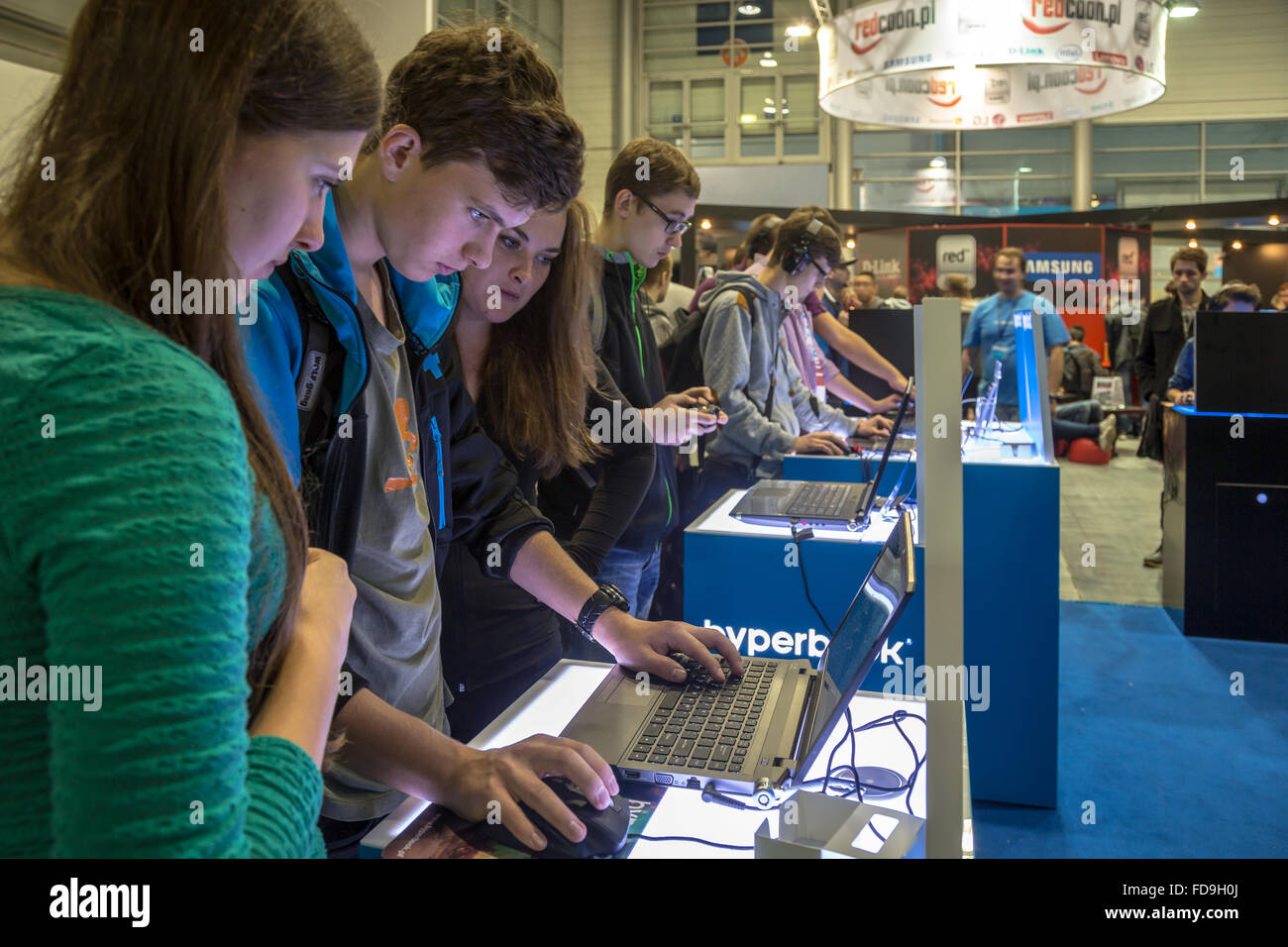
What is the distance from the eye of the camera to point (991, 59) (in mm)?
4504

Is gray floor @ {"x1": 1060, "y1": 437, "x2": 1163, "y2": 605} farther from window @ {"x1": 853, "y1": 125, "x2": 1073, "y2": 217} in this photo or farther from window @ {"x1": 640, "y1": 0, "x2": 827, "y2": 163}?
window @ {"x1": 640, "y1": 0, "x2": 827, "y2": 163}

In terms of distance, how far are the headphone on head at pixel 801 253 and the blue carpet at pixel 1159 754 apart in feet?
5.94

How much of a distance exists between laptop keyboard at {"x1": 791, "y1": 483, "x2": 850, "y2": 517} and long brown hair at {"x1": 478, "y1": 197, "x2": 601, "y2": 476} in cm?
113

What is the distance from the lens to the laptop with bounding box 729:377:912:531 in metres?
2.63

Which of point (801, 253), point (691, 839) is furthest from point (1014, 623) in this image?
point (691, 839)

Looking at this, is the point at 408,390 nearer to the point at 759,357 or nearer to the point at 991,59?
the point at 759,357

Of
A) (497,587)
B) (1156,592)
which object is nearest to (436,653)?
(497,587)

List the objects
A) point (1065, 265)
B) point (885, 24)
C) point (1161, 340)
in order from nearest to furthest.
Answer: point (885, 24), point (1161, 340), point (1065, 265)

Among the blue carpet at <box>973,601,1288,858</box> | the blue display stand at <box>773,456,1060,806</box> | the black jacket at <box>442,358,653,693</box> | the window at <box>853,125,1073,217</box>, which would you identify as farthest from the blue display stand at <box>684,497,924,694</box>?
the window at <box>853,125,1073,217</box>

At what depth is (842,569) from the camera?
2527mm

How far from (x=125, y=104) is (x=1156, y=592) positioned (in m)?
5.29

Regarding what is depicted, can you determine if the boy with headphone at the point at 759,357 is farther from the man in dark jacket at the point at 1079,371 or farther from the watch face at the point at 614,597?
the man in dark jacket at the point at 1079,371

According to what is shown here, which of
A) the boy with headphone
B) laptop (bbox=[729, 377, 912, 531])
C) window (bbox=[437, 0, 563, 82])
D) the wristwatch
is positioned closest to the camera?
the wristwatch

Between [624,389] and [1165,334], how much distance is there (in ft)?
22.1
